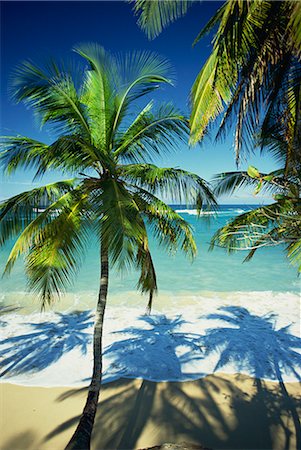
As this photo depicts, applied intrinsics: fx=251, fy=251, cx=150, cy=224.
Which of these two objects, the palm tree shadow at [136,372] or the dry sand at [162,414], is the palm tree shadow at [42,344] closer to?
the dry sand at [162,414]

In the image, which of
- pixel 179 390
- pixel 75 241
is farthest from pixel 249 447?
pixel 75 241

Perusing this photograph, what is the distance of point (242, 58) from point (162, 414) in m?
6.38

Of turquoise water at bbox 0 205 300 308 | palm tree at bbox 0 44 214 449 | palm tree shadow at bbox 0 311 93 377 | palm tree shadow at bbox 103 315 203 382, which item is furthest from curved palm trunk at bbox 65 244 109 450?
turquoise water at bbox 0 205 300 308

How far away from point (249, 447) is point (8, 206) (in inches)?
232

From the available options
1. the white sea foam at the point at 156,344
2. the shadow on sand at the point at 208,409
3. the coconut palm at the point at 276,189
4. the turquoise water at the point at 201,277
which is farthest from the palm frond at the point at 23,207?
the turquoise water at the point at 201,277

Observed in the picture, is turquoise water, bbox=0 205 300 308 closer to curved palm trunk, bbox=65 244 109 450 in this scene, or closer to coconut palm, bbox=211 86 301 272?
coconut palm, bbox=211 86 301 272

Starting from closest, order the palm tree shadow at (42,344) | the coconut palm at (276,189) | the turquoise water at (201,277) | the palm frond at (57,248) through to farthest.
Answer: the coconut palm at (276,189)
the palm frond at (57,248)
the palm tree shadow at (42,344)
the turquoise water at (201,277)

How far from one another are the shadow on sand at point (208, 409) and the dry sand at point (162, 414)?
16 mm

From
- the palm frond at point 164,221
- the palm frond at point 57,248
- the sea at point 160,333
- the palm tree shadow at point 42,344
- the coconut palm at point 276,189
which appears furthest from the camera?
the palm tree shadow at point 42,344

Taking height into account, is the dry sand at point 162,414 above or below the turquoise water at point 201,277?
above

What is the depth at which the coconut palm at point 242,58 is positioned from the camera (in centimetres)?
286

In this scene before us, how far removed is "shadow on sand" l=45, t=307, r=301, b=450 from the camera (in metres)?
4.53

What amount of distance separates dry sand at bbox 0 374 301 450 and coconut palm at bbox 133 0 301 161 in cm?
504

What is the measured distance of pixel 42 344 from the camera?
7.66 m
